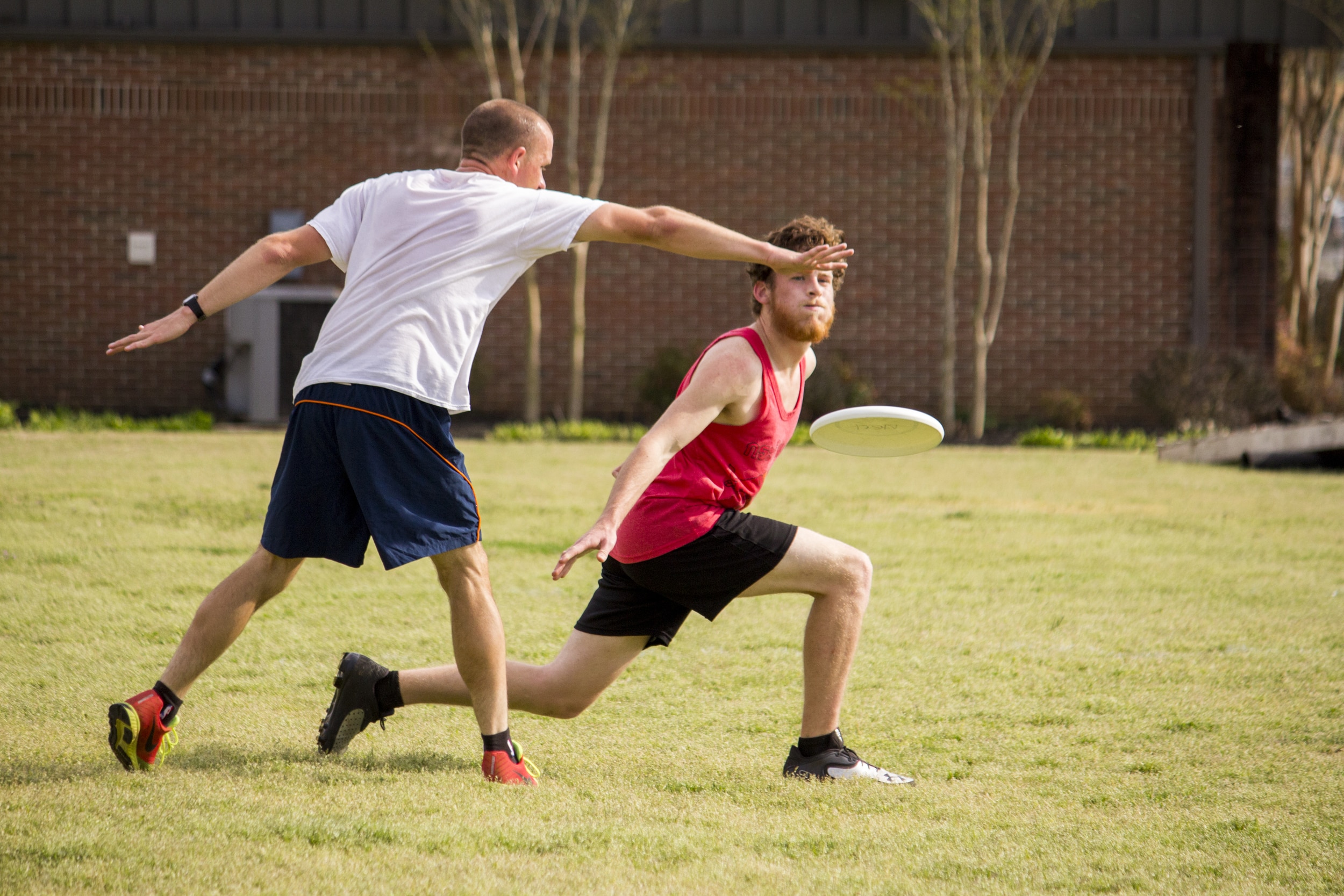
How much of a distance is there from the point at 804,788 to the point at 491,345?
1202cm

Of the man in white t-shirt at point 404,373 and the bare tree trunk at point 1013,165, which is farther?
the bare tree trunk at point 1013,165

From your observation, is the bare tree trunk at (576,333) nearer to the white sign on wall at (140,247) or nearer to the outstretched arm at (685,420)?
the white sign on wall at (140,247)

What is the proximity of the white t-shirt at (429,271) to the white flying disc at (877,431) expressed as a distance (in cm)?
113

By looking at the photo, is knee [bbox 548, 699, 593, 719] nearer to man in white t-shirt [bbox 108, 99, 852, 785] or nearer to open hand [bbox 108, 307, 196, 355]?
man in white t-shirt [bbox 108, 99, 852, 785]

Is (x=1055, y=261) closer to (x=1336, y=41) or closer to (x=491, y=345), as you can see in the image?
(x=1336, y=41)

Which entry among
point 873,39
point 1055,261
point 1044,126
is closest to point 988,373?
point 1055,261

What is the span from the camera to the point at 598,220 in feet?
11.2

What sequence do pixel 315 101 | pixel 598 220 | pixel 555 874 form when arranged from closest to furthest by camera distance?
pixel 555 874
pixel 598 220
pixel 315 101

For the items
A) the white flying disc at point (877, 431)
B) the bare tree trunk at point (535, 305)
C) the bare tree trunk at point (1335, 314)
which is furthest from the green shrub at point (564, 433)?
the bare tree trunk at point (1335, 314)

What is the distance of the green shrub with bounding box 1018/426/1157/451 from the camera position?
511 inches

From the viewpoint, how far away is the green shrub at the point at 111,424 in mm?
12297

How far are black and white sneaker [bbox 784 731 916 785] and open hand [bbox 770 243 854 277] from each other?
1.35 m

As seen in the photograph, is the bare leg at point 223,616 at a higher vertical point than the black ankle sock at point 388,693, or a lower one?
higher

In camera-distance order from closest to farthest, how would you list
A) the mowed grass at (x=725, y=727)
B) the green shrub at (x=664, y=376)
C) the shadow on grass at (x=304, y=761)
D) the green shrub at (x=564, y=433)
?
1. the mowed grass at (x=725, y=727)
2. the shadow on grass at (x=304, y=761)
3. the green shrub at (x=564, y=433)
4. the green shrub at (x=664, y=376)
